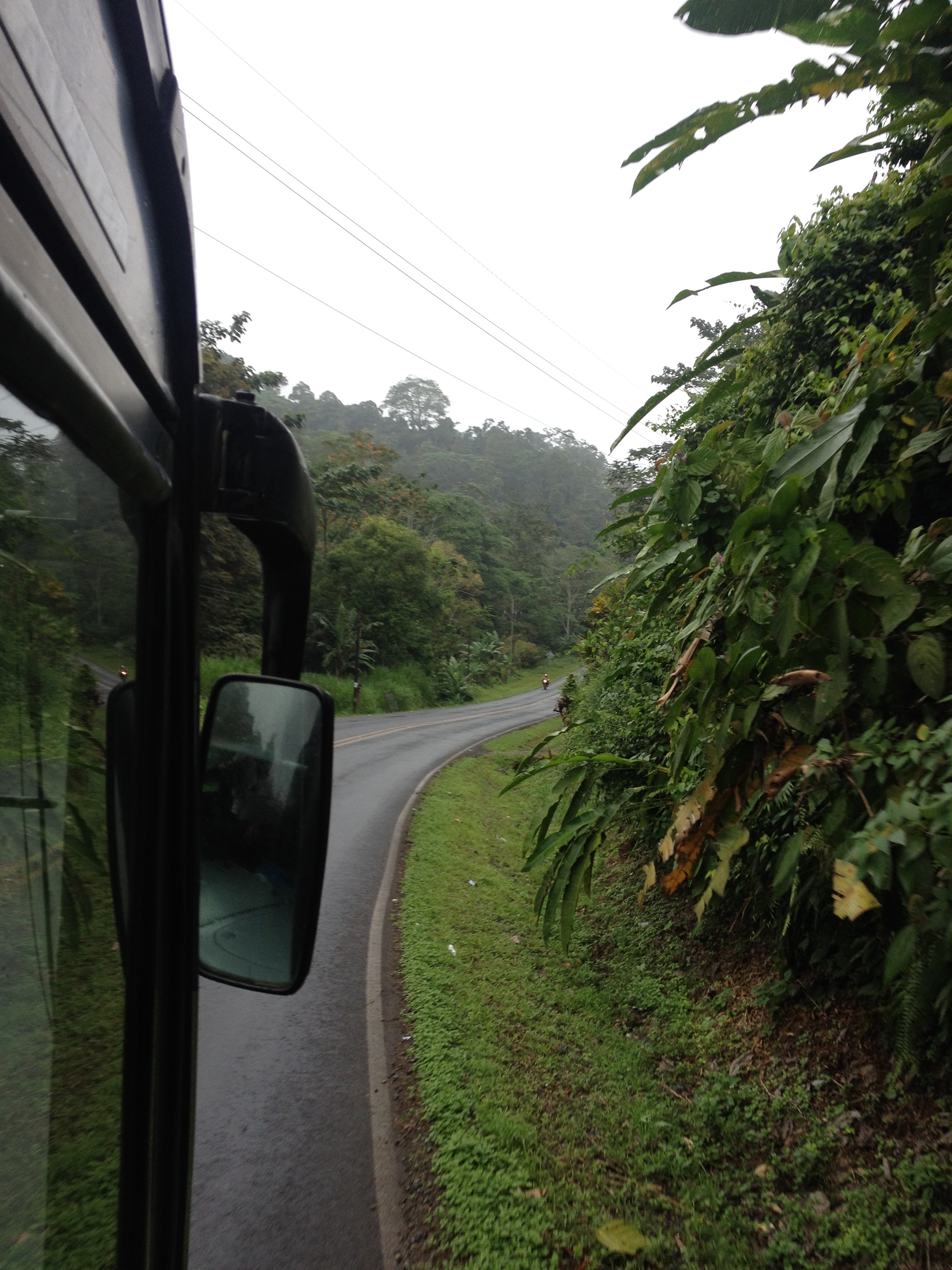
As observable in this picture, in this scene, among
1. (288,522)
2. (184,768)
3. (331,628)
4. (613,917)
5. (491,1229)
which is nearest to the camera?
(184,768)

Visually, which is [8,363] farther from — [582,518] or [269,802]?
[582,518]

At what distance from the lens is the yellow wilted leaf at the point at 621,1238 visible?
Result: 315 centimetres

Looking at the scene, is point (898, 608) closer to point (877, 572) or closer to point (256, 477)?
point (877, 572)

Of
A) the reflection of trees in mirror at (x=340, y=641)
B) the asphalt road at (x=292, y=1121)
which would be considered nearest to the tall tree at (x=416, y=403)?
the reflection of trees in mirror at (x=340, y=641)

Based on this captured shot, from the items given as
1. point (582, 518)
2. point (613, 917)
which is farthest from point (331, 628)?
point (582, 518)

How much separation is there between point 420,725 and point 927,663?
2044 centimetres

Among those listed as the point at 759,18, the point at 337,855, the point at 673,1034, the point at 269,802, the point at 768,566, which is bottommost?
the point at 337,855

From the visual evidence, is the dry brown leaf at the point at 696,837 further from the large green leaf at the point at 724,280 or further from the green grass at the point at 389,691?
the green grass at the point at 389,691

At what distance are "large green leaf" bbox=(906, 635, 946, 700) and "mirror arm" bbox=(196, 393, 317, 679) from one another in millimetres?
1571

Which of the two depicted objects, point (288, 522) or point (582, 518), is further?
point (582, 518)

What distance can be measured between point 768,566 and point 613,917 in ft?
17.4

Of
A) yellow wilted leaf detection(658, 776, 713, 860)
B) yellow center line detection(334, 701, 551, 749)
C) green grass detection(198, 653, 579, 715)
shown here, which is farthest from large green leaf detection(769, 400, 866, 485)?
green grass detection(198, 653, 579, 715)

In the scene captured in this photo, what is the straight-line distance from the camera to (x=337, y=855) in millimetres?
8648

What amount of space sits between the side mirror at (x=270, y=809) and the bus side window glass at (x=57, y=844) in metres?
0.44
